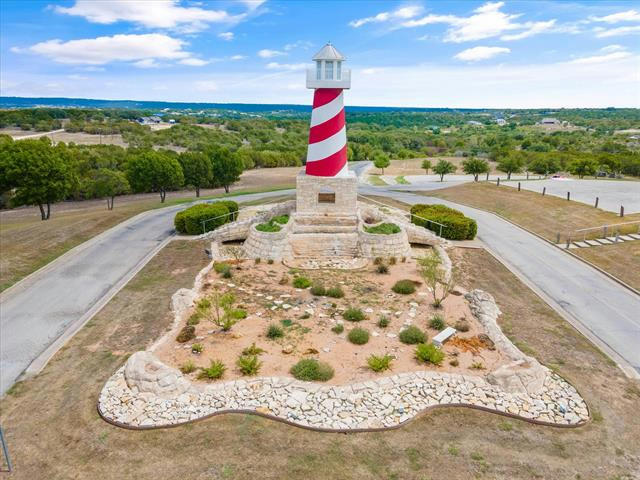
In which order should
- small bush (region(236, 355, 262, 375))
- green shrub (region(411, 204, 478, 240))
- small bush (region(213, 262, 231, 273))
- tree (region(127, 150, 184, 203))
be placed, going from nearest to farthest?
1. small bush (region(236, 355, 262, 375))
2. small bush (region(213, 262, 231, 273))
3. green shrub (region(411, 204, 478, 240))
4. tree (region(127, 150, 184, 203))

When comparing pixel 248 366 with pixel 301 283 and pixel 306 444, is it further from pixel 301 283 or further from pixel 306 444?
pixel 301 283

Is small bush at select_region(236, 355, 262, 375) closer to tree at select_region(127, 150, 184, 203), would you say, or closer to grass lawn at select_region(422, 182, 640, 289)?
grass lawn at select_region(422, 182, 640, 289)

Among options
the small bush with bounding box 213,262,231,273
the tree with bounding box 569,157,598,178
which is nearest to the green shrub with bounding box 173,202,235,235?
the small bush with bounding box 213,262,231,273

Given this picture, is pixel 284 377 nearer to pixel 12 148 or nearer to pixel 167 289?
pixel 167 289

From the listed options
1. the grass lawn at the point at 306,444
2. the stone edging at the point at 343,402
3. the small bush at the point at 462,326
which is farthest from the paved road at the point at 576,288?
the small bush at the point at 462,326

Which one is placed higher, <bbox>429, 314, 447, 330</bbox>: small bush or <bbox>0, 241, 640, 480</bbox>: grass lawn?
<bbox>429, 314, 447, 330</bbox>: small bush

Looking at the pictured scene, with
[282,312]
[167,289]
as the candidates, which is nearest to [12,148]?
[167,289]

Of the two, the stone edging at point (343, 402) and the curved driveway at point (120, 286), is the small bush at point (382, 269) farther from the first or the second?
the stone edging at point (343, 402)

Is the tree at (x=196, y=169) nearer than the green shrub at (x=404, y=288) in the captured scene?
No
